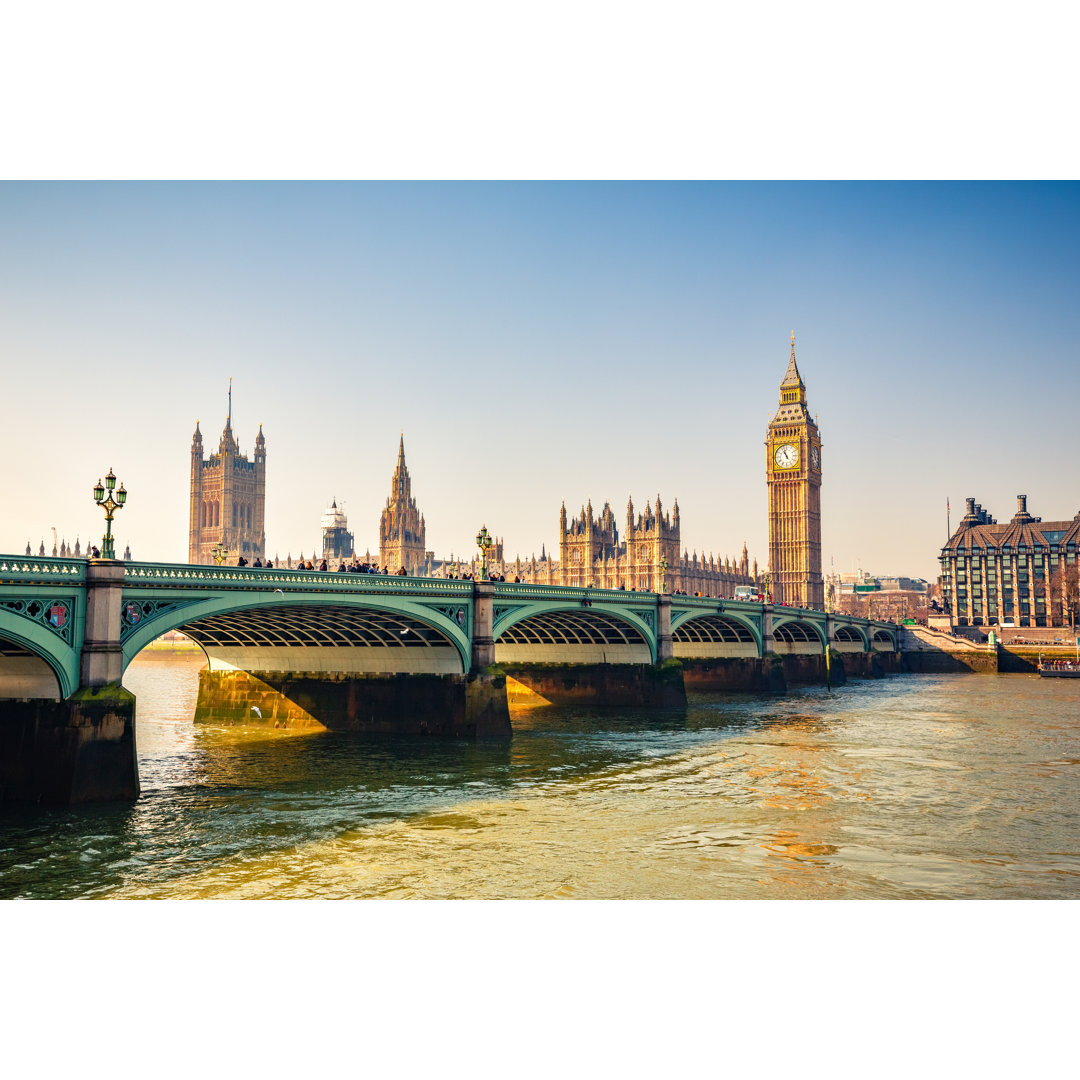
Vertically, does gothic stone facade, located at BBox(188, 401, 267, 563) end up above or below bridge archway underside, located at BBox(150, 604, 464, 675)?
above

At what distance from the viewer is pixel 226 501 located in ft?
625

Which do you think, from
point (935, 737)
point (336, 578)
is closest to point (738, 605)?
point (935, 737)

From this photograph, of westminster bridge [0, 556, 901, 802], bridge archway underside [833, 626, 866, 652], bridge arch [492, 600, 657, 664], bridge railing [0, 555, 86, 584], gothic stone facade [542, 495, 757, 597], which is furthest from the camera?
gothic stone facade [542, 495, 757, 597]

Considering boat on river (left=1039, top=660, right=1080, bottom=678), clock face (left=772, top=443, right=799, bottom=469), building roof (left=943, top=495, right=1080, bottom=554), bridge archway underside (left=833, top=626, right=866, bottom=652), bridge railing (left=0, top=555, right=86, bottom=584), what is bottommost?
boat on river (left=1039, top=660, right=1080, bottom=678)

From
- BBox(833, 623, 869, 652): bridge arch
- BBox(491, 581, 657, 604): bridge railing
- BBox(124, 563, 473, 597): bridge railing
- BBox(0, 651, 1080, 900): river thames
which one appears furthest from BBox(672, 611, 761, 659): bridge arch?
BBox(124, 563, 473, 597): bridge railing

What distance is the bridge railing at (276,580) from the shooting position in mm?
25188

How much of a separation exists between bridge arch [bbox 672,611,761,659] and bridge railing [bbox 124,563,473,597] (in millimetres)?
28870

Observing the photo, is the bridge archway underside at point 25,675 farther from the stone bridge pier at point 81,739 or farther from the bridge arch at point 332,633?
the bridge arch at point 332,633

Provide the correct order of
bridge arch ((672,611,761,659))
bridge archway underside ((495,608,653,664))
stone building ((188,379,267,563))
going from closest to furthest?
bridge archway underside ((495,608,653,664)) → bridge arch ((672,611,761,659)) → stone building ((188,379,267,563))

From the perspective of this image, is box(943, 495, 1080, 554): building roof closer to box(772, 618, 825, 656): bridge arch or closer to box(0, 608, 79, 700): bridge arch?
box(772, 618, 825, 656): bridge arch

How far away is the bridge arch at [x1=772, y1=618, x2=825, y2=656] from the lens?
71.4m

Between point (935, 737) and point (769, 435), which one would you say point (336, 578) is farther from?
point (769, 435)

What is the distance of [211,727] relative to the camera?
131ft

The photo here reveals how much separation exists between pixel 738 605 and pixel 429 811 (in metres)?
38.0
